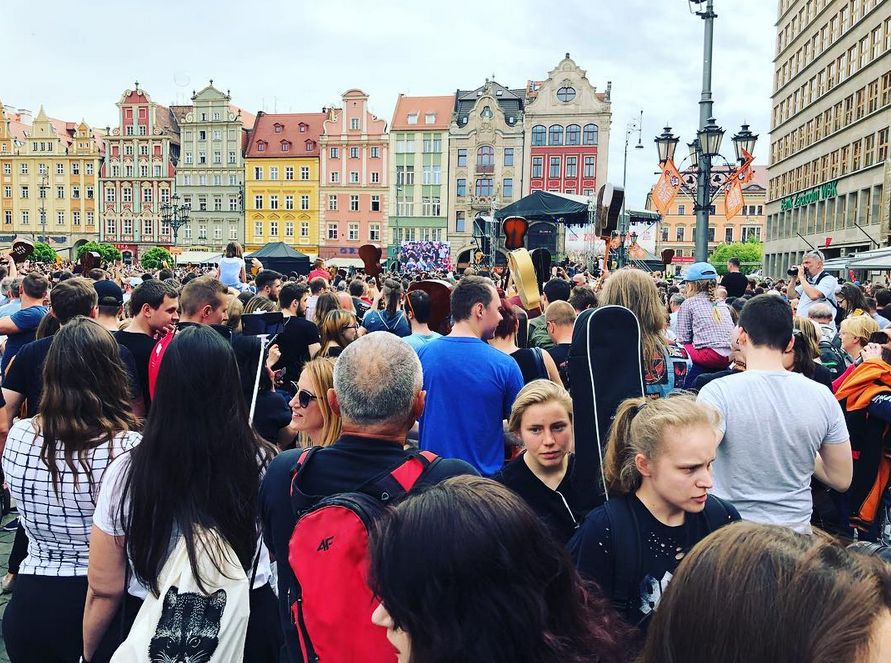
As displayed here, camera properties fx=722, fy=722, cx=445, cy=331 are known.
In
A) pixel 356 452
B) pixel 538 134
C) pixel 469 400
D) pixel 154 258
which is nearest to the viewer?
pixel 356 452

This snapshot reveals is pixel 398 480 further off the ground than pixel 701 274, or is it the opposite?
pixel 701 274

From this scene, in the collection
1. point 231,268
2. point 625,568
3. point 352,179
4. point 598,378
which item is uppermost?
point 352,179

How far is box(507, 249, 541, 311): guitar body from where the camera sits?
20.6 ft

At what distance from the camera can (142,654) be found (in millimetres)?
2010

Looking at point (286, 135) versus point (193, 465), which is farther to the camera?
point (286, 135)

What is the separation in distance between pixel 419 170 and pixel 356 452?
5870cm

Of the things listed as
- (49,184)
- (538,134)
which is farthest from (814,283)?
(49,184)

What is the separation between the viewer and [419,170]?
59188 mm

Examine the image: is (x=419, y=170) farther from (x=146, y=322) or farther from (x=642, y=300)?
(x=642, y=300)

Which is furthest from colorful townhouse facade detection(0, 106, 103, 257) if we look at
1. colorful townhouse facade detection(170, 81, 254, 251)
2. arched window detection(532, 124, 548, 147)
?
arched window detection(532, 124, 548, 147)

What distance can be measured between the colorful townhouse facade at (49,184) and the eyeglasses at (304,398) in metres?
72.6

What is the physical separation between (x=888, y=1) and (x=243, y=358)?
135 feet

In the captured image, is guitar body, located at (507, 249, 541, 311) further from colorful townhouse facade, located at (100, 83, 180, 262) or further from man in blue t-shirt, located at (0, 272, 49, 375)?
colorful townhouse facade, located at (100, 83, 180, 262)

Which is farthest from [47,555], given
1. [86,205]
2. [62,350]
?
[86,205]
